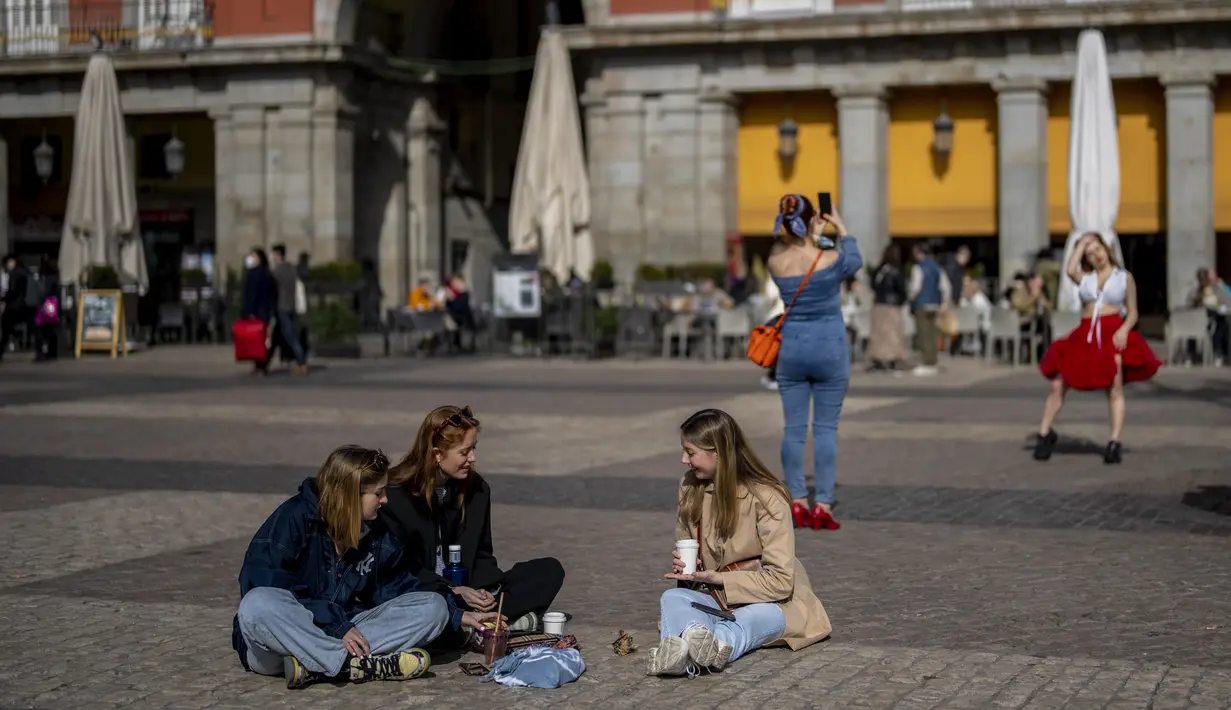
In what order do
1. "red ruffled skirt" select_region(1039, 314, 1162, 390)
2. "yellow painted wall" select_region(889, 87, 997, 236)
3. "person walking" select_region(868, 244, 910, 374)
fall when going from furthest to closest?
1. "yellow painted wall" select_region(889, 87, 997, 236)
2. "person walking" select_region(868, 244, 910, 374)
3. "red ruffled skirt" select_region(1039, 314, 1162, 390)

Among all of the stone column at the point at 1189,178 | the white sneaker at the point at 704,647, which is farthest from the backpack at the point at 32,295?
the white sneaker at the point at 704,647

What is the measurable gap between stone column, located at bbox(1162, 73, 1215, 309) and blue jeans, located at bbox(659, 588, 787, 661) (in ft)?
78.3

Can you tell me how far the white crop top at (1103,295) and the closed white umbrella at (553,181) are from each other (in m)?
14.4

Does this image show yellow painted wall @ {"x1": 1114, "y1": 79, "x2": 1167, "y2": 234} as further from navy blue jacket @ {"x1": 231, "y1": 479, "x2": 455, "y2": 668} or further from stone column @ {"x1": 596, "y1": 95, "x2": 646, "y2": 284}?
navy blue jacket @ {"x1": 231, "y1": 479, "x2": 455, "y2": 668}

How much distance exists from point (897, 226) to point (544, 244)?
7.64 metres

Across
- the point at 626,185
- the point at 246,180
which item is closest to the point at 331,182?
the point at 246,180

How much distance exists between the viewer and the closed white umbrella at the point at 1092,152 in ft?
79.2

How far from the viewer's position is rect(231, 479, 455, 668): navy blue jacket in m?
6.37

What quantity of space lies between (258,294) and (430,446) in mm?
16360

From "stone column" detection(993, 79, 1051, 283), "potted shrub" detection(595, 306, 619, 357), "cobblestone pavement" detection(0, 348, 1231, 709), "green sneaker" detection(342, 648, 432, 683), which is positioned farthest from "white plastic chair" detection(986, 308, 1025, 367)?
"green sneaker" detection(342, 648, 432, 683)

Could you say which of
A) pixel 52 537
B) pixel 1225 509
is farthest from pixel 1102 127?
pixel 52 537

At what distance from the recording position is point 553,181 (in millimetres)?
26812

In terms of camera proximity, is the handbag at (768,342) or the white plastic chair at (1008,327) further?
the white plastic chair at (1008,327)

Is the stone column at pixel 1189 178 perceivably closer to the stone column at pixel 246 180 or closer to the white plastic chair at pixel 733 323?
the white plastic chair at pixel 733 323
